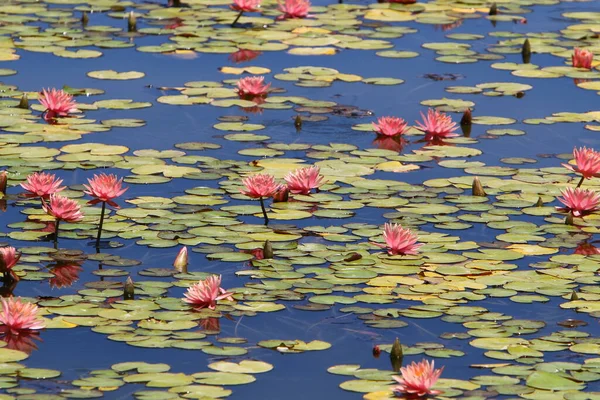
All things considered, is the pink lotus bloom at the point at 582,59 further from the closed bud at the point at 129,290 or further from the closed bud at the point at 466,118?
the closed bud at the point at 129,290

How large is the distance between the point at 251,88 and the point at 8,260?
2987 millimetres

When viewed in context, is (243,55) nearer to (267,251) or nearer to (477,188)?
(477,188)

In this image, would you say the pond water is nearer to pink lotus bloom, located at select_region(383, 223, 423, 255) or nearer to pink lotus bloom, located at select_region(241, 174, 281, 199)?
pink lotus bloom, located at select_region(383, 223, 423, 255)

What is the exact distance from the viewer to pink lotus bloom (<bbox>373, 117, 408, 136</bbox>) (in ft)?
21.7

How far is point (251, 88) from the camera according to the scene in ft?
24.2

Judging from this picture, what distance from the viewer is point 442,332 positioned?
4363 mm

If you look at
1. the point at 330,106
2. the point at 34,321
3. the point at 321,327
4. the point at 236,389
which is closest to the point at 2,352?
the point at 34,321

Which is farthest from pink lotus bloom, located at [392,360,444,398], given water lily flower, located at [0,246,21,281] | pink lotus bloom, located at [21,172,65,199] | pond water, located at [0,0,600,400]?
pink lotus bloom, located at [21,172,65,199]

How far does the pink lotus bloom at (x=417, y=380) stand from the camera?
3754mm

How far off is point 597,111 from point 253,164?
2.26m

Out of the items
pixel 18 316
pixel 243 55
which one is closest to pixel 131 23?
pixel 243 55

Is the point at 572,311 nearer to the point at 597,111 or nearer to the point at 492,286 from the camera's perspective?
the point at 492,286

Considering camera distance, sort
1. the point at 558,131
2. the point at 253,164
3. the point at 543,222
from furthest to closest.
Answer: the point at 558,131
the point at 253,164
the point at 543,222

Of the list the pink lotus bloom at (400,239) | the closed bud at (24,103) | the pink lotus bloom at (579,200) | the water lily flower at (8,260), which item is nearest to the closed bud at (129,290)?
the water lily flower at (8,260)
